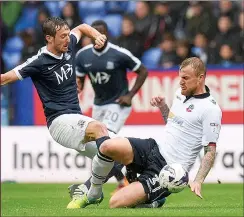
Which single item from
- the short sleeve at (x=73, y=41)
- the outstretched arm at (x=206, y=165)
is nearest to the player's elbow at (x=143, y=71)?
the short sleeve at (x=73, y=41)

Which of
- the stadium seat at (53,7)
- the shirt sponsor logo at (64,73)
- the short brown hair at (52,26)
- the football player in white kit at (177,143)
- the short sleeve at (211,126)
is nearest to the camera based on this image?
the short sleeve at (211,126)

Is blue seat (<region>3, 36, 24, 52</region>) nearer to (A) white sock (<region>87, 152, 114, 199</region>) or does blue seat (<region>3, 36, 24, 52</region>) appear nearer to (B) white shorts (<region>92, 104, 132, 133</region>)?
(B) white shorts (<region>92, 104, 132, 133</region>)

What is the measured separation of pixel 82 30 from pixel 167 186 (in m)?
2.74

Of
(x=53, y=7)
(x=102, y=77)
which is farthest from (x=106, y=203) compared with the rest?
(x=53, y=7)

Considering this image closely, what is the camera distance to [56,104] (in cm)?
1069

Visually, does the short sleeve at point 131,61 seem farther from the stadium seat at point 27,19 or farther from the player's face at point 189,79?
the stadium seat at point 27,19

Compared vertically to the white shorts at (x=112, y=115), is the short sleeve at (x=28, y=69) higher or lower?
higher

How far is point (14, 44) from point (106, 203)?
9.32m

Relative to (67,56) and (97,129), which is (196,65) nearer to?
(97,129)

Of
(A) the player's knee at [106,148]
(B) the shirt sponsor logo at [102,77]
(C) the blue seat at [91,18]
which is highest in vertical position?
(C) the blue seat at [91,18]

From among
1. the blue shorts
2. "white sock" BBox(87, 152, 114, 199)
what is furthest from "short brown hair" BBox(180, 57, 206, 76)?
"white sock" BBox(87, 152, 114, 199)

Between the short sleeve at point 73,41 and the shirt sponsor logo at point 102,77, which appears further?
the shirt sponsor logo at point 102,77

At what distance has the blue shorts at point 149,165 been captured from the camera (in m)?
9.77

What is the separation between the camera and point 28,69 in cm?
1043
